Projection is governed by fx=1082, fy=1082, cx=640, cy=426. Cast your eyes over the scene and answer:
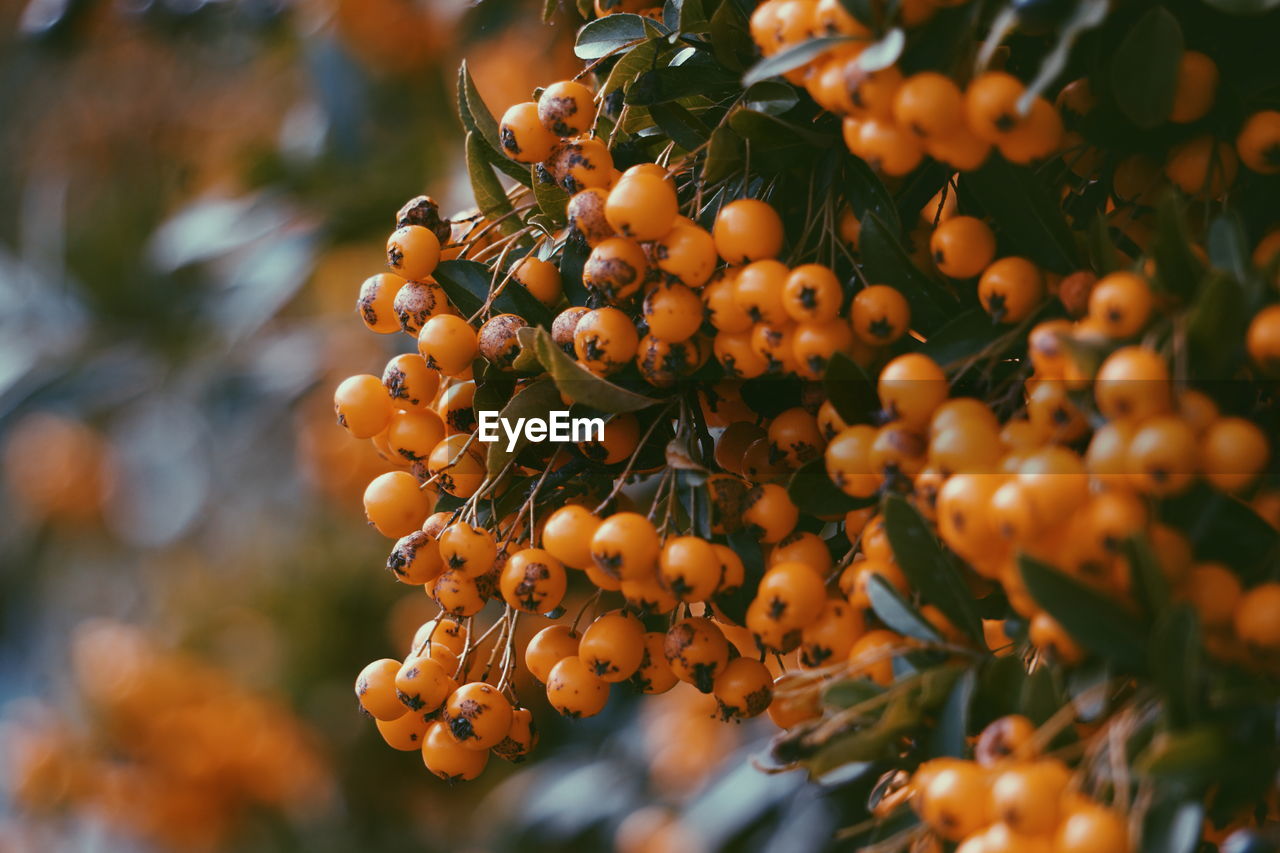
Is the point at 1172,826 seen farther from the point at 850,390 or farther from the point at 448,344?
the point at 448,344

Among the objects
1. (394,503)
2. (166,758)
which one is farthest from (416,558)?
(166,758)

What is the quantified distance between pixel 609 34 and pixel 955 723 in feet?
1.41

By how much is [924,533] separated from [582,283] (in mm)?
259

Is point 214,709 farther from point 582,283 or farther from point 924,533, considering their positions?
point 924,533

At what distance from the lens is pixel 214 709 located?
2.11 metres

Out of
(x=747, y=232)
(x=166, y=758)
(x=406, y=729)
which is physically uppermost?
(x=747, y=232)

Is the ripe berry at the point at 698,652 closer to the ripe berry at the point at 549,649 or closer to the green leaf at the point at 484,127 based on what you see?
the ripe berry at the point at 549,649

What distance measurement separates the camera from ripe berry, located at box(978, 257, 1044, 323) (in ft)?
1.66

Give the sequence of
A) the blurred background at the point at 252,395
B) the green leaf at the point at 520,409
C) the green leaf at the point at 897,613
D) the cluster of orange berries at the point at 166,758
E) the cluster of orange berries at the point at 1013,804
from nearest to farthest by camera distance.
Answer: the cluster of orange berries at the point at 1013,804, the green leaf at the point at 897,613, the green leaf at the point at 520,409, the blurred background at the point at 252,395, the cluster of orange berries at the point at 166,758

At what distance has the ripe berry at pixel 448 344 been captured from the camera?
614 millimetres

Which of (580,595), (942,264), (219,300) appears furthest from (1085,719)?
(219,300)

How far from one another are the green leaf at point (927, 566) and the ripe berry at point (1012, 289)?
0.11 meters

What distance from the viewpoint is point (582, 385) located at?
57 cm

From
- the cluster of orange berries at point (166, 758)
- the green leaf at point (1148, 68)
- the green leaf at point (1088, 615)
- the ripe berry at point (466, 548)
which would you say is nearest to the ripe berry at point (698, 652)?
the ripe berry at point (466, 548)
